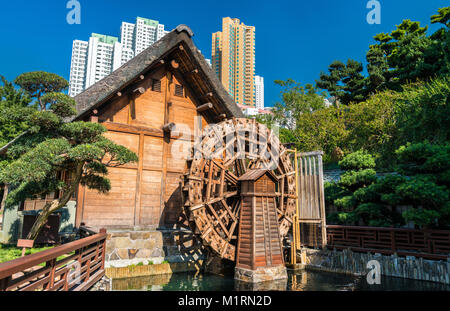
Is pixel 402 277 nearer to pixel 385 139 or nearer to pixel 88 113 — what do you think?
pixel 88 113

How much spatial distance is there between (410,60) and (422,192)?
20.0 meters

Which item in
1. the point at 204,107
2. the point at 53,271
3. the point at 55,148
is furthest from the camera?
the point at 204,107

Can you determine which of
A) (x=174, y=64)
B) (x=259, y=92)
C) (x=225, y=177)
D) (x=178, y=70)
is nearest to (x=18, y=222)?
(x=225, y=177)

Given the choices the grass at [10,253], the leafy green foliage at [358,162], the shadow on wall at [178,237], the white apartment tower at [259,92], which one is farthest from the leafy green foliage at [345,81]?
the white apartment tower at [259,92]

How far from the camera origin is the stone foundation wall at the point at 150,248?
943cm

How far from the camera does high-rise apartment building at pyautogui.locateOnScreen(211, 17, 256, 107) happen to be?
94875 mm

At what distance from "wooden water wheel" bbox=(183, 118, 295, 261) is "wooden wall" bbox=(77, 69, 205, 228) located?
1008 millimetres

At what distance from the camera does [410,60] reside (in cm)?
2414

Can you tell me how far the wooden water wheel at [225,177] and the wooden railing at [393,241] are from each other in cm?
199

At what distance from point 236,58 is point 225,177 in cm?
9198

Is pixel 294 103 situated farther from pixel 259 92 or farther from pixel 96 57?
pixel 259 92

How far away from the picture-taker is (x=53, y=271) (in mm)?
4457

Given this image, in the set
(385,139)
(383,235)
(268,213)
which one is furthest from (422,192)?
(385,139)

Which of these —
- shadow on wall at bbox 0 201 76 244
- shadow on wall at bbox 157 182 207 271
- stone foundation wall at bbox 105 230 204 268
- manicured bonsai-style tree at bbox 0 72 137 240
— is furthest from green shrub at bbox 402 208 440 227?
shadow on wall at bbox 0 201 76 244
